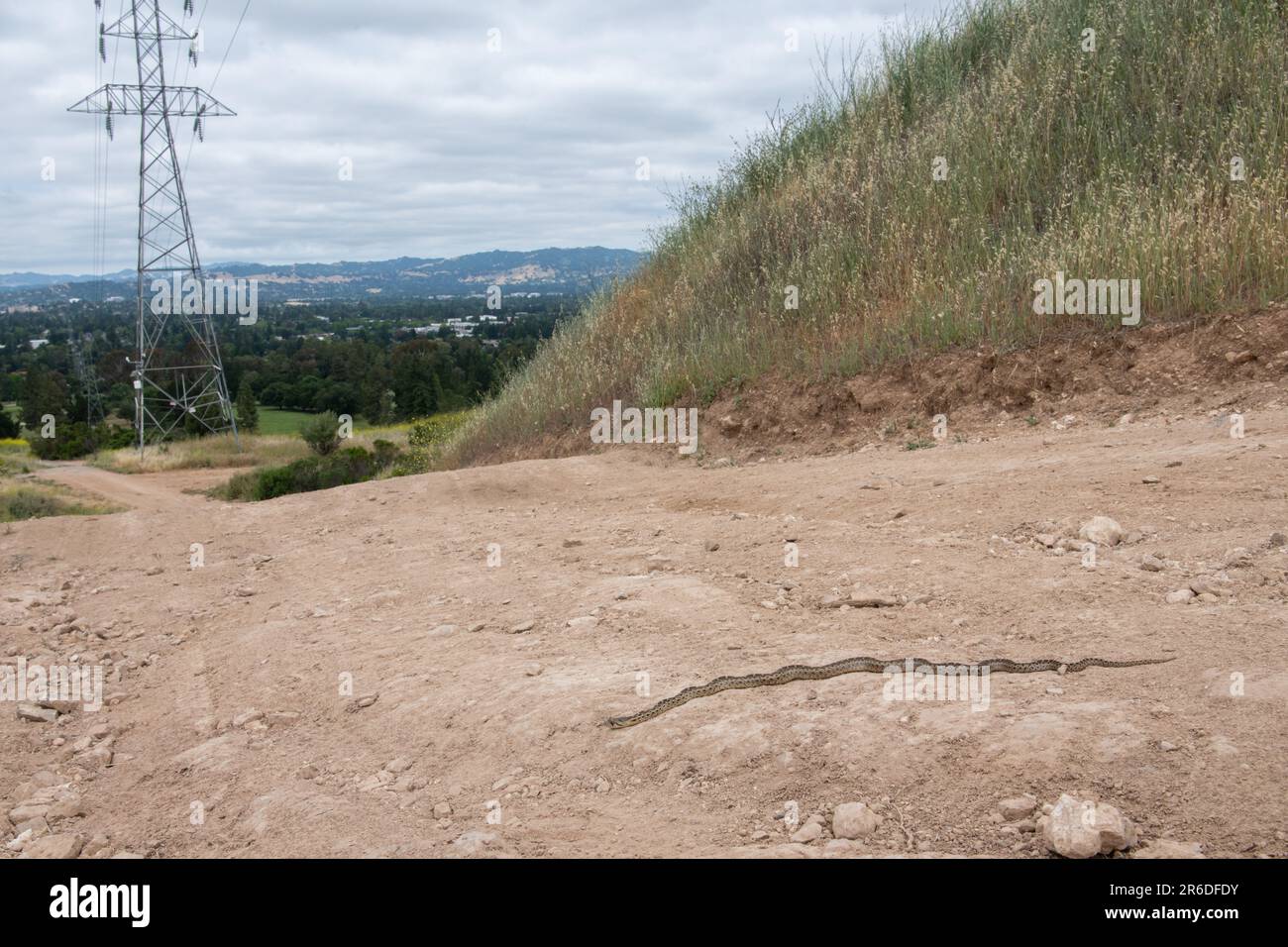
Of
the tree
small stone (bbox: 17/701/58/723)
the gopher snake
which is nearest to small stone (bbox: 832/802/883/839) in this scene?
the gopher snake

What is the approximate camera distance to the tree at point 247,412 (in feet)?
132

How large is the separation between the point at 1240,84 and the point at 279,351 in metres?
50.4

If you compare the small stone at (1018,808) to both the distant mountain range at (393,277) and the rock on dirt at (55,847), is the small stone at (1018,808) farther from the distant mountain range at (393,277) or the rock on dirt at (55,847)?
the distant mountain range at (393,277)

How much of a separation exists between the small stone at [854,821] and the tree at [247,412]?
40586 millimetres

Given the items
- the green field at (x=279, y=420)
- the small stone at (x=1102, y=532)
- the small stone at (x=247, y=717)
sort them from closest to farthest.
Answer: the small stone at (x=247, y=717)
the small stone at (x=1102, y=532)
the green field at (x=279, y=420)

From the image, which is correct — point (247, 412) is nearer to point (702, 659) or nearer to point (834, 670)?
point (702, 659)

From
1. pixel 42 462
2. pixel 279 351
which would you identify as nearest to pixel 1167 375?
pixel 42 462

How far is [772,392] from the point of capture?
1062 centimetres

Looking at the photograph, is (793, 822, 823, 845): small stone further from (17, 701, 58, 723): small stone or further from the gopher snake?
(17, 701, 58, 723): small stone

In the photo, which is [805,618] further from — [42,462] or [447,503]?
[42,462]

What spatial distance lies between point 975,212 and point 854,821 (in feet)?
31.3

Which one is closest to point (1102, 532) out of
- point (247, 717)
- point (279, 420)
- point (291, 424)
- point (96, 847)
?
point (247, 717)

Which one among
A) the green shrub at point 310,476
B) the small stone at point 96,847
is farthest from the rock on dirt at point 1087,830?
the green shrub at point 310,476

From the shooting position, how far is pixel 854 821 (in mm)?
3158
